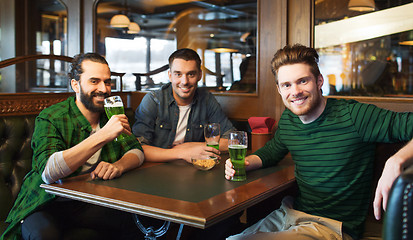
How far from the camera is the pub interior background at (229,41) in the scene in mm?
2889

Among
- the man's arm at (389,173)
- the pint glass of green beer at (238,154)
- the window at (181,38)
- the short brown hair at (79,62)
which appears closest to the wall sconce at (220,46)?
the window at (181,38)

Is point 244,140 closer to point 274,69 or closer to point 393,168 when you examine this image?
point 274,69

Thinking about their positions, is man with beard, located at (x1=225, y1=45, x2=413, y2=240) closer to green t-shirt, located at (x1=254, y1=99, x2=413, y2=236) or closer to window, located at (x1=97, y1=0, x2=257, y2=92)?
green t-shirt, located at (x1=254, y1=99, x2=413, y2=236)

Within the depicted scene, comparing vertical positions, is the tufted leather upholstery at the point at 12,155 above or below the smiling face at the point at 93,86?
below

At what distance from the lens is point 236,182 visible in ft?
6.12

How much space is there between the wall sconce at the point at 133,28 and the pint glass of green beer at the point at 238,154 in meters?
2.93

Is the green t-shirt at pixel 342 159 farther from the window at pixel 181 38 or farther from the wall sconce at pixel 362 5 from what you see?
the window at pixel 181 38

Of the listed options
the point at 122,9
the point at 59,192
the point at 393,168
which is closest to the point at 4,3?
the point at 122,9

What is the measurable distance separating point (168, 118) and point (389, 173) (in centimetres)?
172

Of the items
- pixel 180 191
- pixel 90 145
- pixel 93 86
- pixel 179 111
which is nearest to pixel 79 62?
pixel 93 86

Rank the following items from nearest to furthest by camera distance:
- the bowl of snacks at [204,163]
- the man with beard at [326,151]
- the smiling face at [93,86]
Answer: the man with beard at [326,151] → the bowl of snacks at [204,163] → the smiling face at [93,86]

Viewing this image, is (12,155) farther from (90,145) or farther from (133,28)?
(133,28)

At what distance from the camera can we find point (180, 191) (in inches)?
66.7

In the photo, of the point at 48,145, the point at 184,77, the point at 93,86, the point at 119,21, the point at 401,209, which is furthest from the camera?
the point at 119,21
